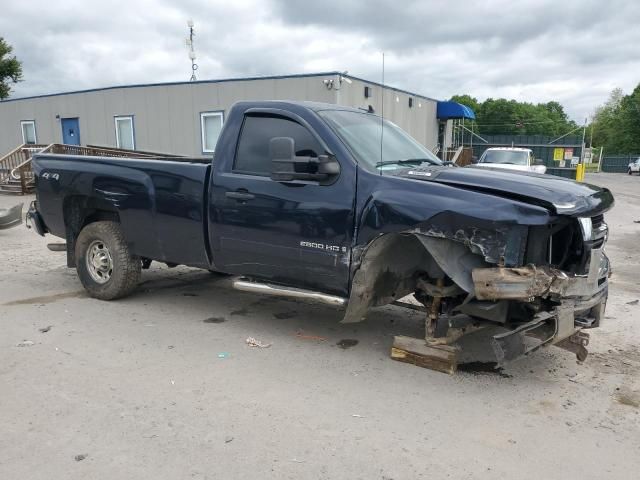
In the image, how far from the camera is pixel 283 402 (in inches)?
146

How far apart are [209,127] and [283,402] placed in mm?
15470

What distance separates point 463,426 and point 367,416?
0.62m

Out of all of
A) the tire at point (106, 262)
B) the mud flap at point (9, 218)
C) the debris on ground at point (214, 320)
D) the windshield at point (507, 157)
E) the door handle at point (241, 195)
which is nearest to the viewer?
the door handle at point (241, 195)

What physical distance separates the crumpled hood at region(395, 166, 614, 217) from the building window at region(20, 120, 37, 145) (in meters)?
23.5

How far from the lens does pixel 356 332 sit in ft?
17.1

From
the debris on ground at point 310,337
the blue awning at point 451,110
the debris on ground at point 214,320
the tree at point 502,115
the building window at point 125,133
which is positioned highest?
the tree at point 502,115

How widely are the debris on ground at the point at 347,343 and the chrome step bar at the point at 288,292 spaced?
597mm

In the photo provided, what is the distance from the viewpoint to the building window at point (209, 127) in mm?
17688

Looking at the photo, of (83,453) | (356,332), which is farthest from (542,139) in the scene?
(83,453)

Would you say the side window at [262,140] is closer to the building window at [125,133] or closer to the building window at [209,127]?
the building window at [209,127]

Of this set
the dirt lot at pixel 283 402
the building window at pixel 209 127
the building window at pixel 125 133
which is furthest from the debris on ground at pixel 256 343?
the building window at pixel 125 133

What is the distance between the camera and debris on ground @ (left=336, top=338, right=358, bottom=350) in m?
4.82

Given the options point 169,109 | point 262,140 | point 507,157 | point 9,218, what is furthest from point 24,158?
point 262,140

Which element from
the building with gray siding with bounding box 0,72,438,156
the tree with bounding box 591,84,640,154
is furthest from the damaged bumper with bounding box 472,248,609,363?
the tree with bounding box 591,84,640,154
